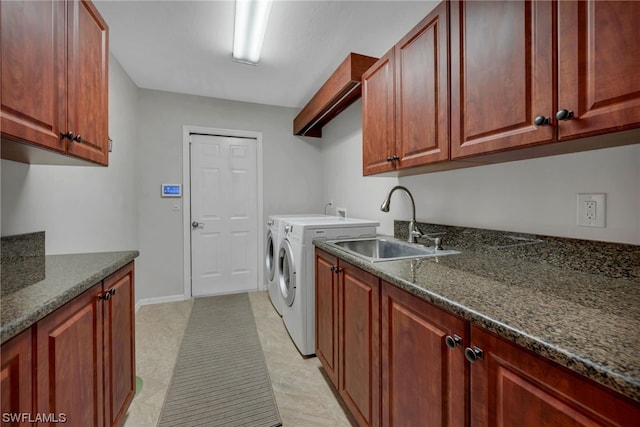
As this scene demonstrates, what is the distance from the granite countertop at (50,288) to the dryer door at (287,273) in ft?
3.48

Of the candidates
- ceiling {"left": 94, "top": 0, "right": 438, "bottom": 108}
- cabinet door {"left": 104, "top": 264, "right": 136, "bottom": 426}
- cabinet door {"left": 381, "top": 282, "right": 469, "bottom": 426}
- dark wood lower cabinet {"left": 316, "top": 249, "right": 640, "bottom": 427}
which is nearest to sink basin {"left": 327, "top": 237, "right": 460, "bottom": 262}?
dark wood lower cabinet {"left": 316, "top": 249, "right": 640, "bottom": 427}

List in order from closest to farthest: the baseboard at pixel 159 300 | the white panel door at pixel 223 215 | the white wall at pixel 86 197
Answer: the white wall at pixel 86 197, the baseboard at pixel 159 300, the white panel door at pixel 223 215

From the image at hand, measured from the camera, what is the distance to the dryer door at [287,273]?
6.84 ft

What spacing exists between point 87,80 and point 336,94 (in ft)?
5.48

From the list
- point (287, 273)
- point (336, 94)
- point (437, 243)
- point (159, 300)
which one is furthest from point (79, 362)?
point (159, 300)

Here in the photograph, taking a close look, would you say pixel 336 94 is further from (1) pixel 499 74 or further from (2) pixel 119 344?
(2) pixel 119 344

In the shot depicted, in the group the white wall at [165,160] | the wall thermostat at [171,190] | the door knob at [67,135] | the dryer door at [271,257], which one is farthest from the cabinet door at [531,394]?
the wall thermostat at [171,190]

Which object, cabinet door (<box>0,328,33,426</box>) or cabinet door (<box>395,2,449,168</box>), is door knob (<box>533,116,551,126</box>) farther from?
cabinet door (<box>0,328,33,426</box>)

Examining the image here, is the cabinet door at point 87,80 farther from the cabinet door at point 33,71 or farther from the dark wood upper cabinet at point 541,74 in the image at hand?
the dark wood upper cabinet at point 541,74

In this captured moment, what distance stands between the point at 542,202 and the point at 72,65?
2134 mm

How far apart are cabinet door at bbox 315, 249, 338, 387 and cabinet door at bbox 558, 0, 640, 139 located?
1.17 m

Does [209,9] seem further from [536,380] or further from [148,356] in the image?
[148,356]

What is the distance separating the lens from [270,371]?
188cm

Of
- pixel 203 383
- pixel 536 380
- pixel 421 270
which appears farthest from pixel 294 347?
pixel 536 380
